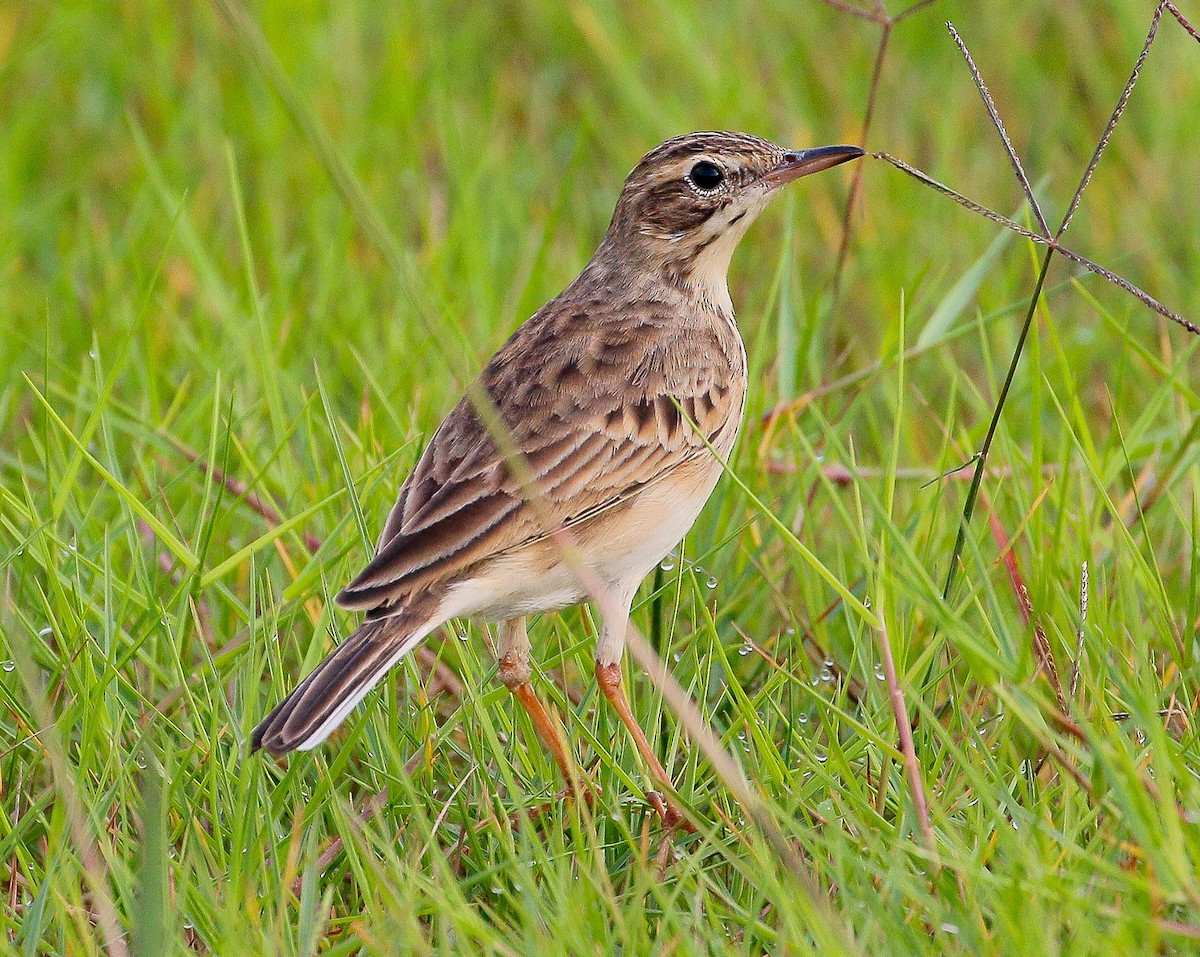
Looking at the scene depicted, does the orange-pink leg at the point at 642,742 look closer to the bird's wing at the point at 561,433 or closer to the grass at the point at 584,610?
the grass at the point at 584,610

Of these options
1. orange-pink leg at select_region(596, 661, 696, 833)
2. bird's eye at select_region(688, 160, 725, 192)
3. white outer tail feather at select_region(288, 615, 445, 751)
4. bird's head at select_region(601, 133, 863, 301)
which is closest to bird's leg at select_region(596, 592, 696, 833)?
orange-pink leg at select_region(596, 661, 696, 833)

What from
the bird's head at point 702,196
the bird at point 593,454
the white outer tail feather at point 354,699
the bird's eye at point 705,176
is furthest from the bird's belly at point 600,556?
the bird's eye at point 705,176

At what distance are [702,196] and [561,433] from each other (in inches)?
40.1

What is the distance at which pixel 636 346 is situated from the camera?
5.03 metres

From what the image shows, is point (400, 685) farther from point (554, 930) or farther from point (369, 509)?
point (554, 930)

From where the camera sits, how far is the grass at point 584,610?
11.9 feet

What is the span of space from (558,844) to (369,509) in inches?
61.4

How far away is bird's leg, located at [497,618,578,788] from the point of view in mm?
4266

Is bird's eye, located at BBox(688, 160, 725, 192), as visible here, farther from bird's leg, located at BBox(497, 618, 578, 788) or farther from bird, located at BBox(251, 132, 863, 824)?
bird's leg, located at BBox(497, 618, 578, 788)

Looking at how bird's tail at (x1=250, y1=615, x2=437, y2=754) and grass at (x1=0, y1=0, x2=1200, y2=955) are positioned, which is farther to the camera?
bird's tail at (x1=250, y1=615, x2=437, y2=754)

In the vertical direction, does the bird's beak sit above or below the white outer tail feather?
above

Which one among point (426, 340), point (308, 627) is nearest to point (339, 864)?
point (308, 627)

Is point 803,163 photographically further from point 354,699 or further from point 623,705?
point 354,699

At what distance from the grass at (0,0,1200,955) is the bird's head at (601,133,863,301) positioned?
2.22 feet
